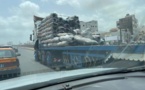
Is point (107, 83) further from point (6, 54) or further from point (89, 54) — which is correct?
point (6, 54)

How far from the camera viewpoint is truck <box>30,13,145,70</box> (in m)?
4.92

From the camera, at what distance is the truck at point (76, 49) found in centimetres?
492

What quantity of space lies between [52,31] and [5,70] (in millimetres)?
3202

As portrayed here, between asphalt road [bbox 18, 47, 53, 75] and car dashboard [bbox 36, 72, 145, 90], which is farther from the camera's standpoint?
asphalt road [bbox 18, 47, 53, 75]

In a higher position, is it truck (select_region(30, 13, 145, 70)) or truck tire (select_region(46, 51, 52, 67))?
truck (select_region(30, 13, 145, 70))

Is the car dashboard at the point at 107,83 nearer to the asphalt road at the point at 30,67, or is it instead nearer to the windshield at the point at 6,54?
the asphalt road at the point at 30,67

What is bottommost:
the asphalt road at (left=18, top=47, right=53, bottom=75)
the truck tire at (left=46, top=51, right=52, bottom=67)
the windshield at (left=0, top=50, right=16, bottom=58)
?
the asphalt road at (left=18, top=47, right=53, bottom=75)

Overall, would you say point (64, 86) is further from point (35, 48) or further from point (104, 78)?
point (35, 48)

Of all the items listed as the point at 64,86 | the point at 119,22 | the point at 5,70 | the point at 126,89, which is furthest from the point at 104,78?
the point at 5,70

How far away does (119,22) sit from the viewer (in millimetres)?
5285

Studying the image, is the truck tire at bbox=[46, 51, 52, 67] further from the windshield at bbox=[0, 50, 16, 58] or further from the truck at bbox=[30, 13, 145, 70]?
the windshield at bbox=[0, 50, 16, 58]

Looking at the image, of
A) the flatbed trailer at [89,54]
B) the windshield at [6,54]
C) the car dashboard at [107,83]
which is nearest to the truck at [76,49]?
the flatbed trailer at [89,54]

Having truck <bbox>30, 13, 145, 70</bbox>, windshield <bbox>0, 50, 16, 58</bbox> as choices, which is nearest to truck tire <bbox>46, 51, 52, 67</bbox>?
truck <bbox>30, 13, 145, 70</bbox>

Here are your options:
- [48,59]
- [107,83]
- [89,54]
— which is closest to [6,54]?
[48,59]
